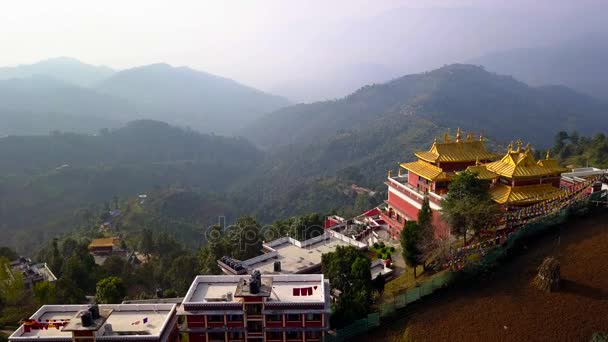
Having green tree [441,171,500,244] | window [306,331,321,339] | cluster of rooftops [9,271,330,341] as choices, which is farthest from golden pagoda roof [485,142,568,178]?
window [306,331,321,339]

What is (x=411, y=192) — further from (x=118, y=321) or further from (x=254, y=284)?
(x=118, y=321)

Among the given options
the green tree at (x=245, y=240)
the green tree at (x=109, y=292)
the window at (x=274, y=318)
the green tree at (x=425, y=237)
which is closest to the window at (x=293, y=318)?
the window at (x=274, y=318)

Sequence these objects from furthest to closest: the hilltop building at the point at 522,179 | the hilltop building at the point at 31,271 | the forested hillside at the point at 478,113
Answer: the forested hillside at the point at 478,113, the hilltop building at the point at 31,271, the hilltop building at the point at 522,179

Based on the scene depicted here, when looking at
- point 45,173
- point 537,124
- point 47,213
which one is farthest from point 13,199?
point 537,124

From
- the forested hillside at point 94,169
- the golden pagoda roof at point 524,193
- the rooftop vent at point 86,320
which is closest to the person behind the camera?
the rooftop vent at point 86,320

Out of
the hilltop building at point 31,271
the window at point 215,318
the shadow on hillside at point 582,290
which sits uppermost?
the shadow on hillside at point 582,290

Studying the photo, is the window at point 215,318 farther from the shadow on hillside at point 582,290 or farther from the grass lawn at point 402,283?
the shadow on hillside at point 582,290
